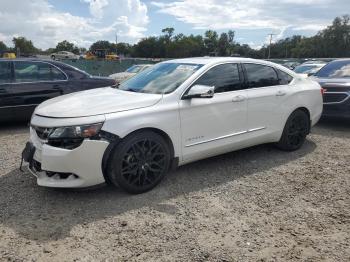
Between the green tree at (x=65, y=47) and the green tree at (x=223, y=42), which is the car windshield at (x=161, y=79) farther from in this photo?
the green tree at (x=65, y=47)

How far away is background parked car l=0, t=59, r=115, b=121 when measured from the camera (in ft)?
25.0

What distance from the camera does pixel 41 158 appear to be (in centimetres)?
417

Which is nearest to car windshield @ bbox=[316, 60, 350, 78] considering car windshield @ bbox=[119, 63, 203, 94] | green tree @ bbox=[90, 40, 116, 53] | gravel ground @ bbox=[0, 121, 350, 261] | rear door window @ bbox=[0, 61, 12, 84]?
gravel ground @ bbox=[0, 121, 350, 261]

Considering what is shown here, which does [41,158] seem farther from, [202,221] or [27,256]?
[202,221]

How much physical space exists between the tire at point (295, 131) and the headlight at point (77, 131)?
10.7ft

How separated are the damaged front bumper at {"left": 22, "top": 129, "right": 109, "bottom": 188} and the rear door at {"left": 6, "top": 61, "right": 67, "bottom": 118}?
3828 mm

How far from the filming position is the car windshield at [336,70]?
28.9 ft

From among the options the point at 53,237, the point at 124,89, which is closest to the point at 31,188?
the point at 53,237

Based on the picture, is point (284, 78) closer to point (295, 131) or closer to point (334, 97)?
point (295, 131)

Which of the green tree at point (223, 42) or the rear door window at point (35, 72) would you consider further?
the green tree at point (223, 42)

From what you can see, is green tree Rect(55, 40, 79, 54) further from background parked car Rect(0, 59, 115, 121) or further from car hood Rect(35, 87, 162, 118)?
car hood Rect(35, 87, 162, 118)

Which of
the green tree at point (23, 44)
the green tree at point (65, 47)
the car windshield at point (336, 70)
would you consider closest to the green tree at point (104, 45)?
the green tree at point (65, 47)

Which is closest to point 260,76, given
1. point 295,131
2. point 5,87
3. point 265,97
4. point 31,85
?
point 265,97

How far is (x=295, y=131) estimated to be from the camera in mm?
6277
